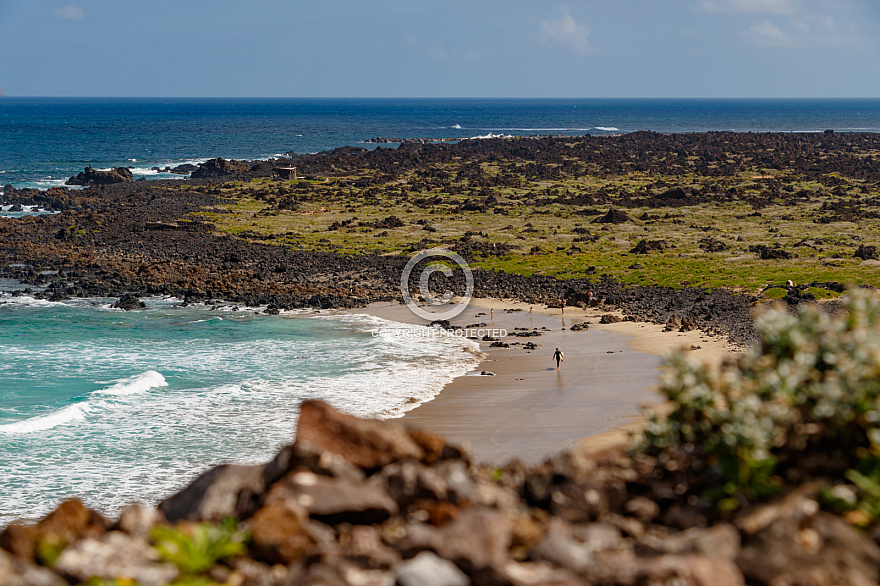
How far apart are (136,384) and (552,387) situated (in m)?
13.4

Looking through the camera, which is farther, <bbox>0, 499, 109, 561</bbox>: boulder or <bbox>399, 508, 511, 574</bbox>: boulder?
→ <bbox>0, 499, 109, 561</bbox>: boulder

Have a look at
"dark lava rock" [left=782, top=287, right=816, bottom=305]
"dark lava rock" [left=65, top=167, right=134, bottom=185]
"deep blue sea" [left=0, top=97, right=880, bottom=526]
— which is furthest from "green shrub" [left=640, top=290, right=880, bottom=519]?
"dark lava rock" [left=65, top=167, right=134, bottom=185]

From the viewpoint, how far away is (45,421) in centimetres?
2216

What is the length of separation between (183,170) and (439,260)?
6048 centimetres

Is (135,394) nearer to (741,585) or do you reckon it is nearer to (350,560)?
(350,560)

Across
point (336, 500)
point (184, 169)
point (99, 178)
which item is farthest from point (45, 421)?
point (184, 169)

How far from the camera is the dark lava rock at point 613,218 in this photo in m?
57.1

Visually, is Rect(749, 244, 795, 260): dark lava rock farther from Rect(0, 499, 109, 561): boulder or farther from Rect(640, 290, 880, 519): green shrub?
Rect(0, 499, 109, 561): boulder

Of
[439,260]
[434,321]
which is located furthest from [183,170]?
[434,321]

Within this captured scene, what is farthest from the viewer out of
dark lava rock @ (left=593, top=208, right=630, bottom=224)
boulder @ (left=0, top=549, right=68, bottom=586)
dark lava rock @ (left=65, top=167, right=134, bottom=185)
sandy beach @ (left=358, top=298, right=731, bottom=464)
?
dark lava rock @ (left=65, top=167, right=134, bottom=185)

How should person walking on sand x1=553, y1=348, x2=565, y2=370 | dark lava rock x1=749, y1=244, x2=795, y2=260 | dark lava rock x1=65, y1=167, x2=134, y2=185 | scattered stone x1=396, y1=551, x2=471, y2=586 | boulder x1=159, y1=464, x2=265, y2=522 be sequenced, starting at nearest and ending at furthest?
scattered stone x1=396, y1=551, x2=471, y2=586
boulder x1=159, y1=464, x2=265, y2=522
person walking on sand x1=553, y1=348, x2=565, y2=370
dark lava rock x1=749, y1=244, x2=795, y2=260
dark lava rock x1=65, y1=167, x2=134, y2=185

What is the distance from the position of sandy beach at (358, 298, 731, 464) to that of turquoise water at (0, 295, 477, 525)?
1.31 m

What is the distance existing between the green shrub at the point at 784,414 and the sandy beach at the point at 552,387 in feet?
24.7

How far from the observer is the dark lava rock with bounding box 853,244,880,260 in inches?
1702
